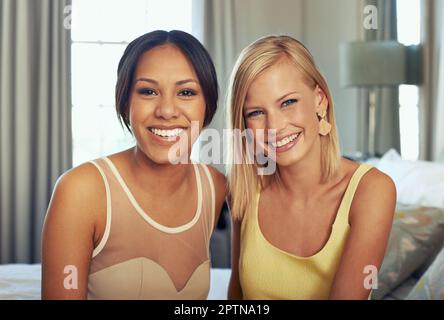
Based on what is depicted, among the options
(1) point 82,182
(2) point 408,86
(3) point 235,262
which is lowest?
(3) point 235,262

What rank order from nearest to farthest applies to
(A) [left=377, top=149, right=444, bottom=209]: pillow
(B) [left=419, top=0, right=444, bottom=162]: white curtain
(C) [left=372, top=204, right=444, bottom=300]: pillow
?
(B) [left=419, top=0, right=444, bottom=162]: white curtain
(C) [left=372, top=204, right=444, bottom=300]: pillow
(A) [left=377, top=149, right=444, bottom=209]: pillow

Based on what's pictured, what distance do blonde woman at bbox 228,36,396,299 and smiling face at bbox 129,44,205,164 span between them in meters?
0.04

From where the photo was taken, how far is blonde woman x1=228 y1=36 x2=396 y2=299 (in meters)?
0.53

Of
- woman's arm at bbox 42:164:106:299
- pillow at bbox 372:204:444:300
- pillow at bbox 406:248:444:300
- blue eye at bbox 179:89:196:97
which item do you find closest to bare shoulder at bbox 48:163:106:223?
woman's arm at bbox 42:164:106:299

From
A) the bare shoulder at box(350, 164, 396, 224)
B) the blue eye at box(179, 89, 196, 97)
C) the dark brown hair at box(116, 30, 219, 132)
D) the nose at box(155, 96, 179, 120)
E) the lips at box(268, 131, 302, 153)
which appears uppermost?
the dark brown hair at box(116, 30, 219, 132)

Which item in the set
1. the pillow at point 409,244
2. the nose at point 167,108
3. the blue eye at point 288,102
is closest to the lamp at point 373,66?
the blue eye at point 288,102

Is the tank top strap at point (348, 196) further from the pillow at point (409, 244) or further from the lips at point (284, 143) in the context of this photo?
the pillow at point (409, 244)

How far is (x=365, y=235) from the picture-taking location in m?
0.57

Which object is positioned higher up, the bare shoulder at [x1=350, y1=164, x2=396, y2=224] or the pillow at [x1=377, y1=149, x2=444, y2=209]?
the bare shoulder at [x1=350, y1=164, x2=396, y2=224]

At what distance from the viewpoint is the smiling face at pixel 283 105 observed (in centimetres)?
52

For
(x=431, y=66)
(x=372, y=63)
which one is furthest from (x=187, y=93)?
(x=431, y=66)

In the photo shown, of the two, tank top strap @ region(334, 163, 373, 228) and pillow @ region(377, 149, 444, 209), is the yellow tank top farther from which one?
pillow @ region(377, 149, 444, 209)

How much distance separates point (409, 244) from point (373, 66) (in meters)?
0.48

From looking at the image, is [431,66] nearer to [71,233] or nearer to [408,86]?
[408,86]
